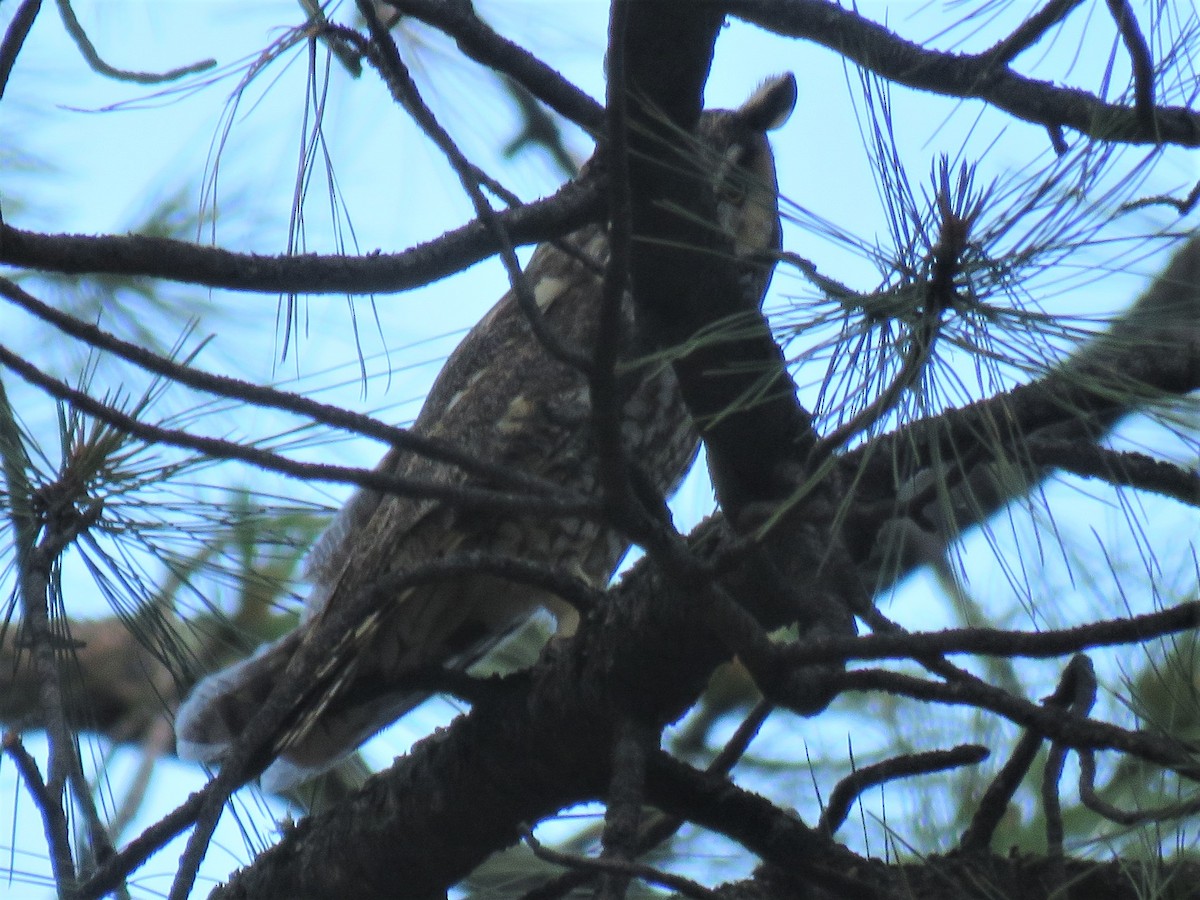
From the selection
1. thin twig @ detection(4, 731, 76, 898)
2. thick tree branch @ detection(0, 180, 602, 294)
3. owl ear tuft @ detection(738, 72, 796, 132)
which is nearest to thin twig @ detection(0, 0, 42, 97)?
thick tree branch @ detection(0, 180, 602, 294)

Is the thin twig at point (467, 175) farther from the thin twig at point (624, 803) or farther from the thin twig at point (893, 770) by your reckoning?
the thin twig at point (893, 770)

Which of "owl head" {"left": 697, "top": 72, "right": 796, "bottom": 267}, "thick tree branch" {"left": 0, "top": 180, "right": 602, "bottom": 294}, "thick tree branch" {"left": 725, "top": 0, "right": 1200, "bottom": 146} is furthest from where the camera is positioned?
"owl head" {"left": 697, "top": 72, "right": 796, "bottom": 267}

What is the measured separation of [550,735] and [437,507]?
0.68m

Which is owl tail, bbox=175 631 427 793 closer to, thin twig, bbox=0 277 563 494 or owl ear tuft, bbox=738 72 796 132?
thin twig, bbox=0 277 563 494

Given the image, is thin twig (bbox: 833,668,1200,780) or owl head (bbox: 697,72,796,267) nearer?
thin twig (bbox: 833,668,1200,780)

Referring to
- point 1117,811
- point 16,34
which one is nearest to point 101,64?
point 16,34

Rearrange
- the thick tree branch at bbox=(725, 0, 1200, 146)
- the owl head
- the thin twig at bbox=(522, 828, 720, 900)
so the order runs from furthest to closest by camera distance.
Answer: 1. the owl head
2. the thick tree branch at bbox=(725, 0, 1200, 146)
3. the thin twig at bbox=(522, 828, 720, 900)

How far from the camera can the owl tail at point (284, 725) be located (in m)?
2.14

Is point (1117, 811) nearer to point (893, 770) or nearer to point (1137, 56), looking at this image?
point (893, 770)

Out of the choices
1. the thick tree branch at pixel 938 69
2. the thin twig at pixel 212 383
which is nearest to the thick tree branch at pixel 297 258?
the thin twig at pixel 212 383

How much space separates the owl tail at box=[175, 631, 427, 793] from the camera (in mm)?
2145

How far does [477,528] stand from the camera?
2.40m

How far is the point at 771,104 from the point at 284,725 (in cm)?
138

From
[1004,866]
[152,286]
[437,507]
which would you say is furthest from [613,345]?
[152,286]
